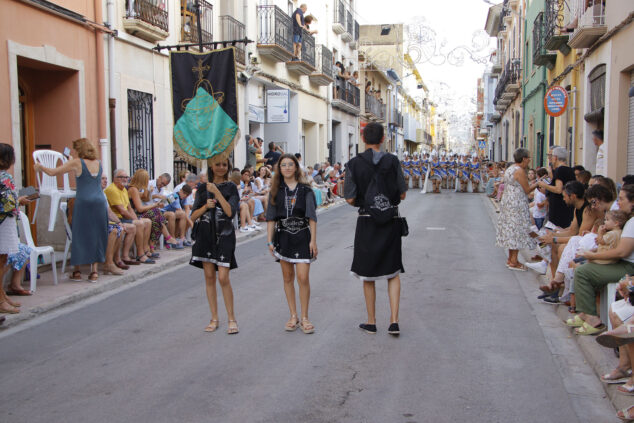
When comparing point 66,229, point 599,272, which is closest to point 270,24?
point 66,229

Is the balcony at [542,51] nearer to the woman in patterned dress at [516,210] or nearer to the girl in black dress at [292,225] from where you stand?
the woman in patterned dress at [516,210]

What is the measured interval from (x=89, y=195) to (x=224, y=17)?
11.3m

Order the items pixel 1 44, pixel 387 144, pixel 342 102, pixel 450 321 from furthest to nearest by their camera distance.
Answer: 1. pixel 387 144
2. pixel 342 102
3. pixel 1 44
4. pixel 450 321

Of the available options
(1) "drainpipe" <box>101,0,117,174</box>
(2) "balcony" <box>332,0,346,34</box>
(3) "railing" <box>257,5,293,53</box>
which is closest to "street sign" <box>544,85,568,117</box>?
(1) "drainpipe" <box>101,0,117,174</box>

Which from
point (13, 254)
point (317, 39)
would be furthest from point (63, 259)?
point (317, 39)

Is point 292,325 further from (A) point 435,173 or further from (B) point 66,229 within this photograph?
(A) point 435,173

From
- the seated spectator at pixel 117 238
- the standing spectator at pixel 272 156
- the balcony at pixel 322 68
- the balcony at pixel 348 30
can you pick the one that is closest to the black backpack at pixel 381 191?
the seated spectator at pixel 117 238

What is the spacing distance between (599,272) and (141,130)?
11114 mm

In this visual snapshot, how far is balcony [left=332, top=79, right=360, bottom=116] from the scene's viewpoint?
3239 cm

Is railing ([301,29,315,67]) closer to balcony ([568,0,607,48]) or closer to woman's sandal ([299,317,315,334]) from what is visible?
balcony ([568,0,607,48])

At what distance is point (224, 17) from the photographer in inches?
714

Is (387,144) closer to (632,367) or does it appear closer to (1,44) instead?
(1,44)

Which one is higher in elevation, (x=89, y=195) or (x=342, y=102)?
(x=342, y=102)

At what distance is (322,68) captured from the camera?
28266mm
